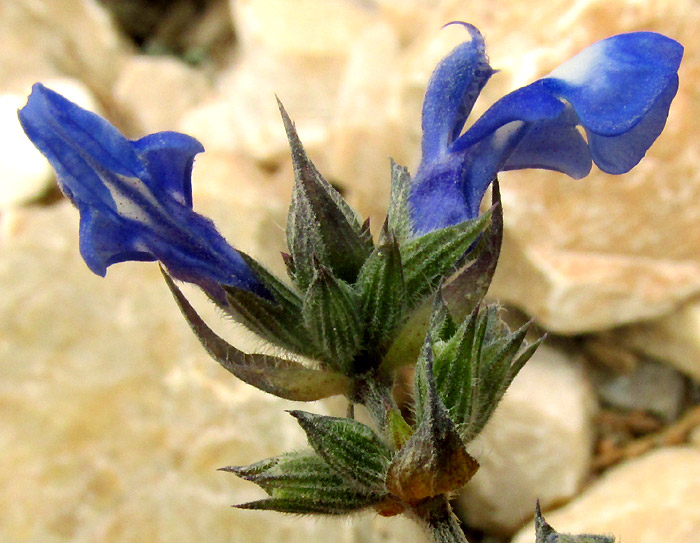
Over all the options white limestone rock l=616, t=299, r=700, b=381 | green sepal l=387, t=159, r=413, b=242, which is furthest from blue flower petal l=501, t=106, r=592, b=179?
white limestone rock l=616, t=299, r=700, b=381

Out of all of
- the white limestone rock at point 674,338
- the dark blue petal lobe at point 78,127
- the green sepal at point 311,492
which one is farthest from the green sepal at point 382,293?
the white limestone rock at point 674,338

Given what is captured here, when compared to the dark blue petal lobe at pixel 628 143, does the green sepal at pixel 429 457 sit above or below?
below

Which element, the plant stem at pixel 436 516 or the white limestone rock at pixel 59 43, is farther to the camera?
the white limestone rock at pixel 59 43

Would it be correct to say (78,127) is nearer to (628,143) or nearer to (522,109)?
(522,109)

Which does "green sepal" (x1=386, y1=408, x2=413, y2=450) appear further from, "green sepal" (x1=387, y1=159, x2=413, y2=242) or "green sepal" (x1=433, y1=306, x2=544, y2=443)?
"green sepal" (x1=387, y1=159, x2=413, y2=242)

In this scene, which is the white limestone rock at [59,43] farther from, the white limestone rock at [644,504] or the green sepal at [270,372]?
the green sepal at [270,372]

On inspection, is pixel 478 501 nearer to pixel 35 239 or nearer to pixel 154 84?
pixel 35 239

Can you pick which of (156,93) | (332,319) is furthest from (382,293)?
(156,93)
